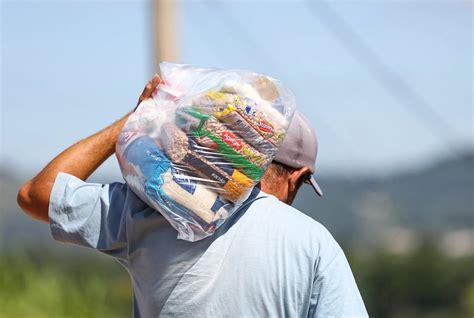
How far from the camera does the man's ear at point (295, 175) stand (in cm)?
289

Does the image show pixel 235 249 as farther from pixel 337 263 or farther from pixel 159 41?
pixel 159 41

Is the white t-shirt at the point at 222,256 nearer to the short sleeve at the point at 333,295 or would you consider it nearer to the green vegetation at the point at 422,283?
the short sleeve at the point at 333,295

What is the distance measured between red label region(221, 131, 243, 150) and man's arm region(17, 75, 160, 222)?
37 centimetres

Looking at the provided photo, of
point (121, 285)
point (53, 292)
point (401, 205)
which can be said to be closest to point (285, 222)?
point (53, 292)

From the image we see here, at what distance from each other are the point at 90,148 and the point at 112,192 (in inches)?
6.9

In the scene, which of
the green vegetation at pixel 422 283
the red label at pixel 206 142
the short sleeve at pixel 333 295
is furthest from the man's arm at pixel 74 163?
the green vegetation at pixel 422 283

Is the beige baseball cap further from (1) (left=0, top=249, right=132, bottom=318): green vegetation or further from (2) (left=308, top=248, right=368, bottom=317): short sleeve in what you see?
(1) (left=0, top=249, right=132, bottom=318): green vegetation

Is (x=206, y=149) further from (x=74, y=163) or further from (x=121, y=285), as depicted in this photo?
(x=121, y=285)

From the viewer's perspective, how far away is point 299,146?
113 inches

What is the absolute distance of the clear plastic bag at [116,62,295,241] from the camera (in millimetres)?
2553

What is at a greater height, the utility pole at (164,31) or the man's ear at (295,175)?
the man's ear at (295,175)

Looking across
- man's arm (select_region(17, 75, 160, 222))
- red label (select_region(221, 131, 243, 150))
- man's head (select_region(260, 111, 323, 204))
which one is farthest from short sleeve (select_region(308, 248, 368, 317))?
man's arm (select_region(17, 75, 160, 222))

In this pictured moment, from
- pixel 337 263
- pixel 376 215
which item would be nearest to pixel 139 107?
pixel 337 263

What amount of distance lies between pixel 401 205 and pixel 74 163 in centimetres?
1650
